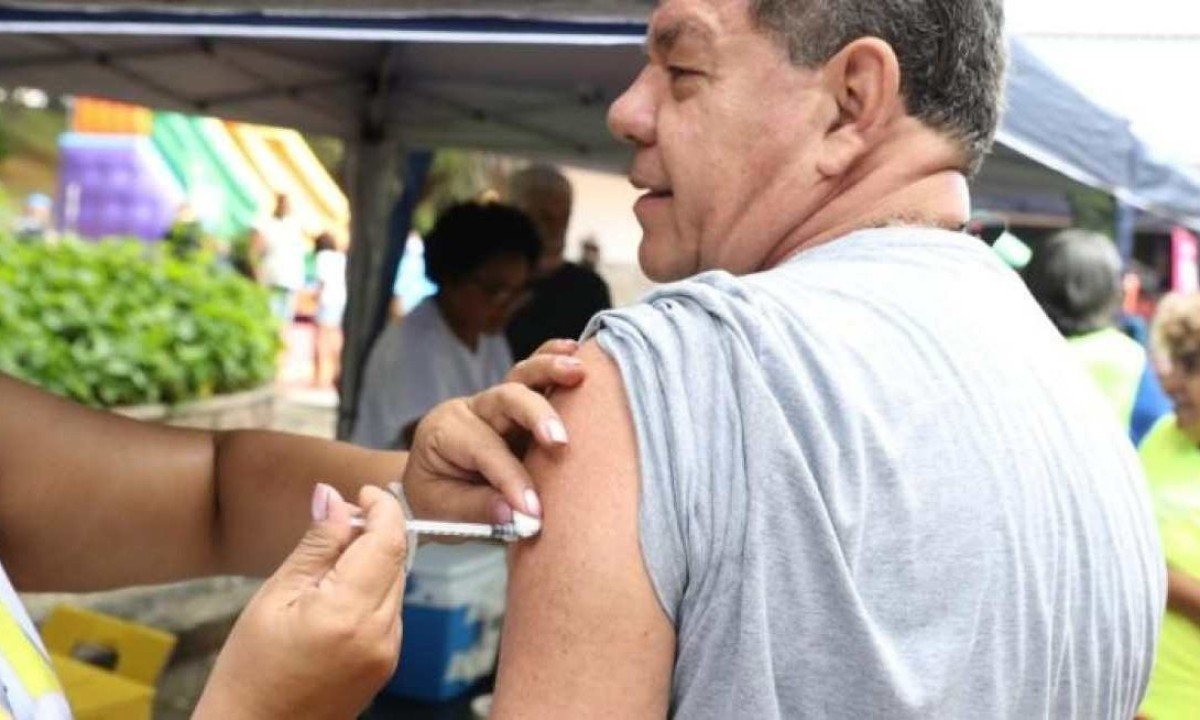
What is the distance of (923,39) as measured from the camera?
4.06 ft

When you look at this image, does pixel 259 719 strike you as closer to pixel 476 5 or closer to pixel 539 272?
pixel 476 5

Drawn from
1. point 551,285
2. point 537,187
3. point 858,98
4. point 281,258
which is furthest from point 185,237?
point 858,98

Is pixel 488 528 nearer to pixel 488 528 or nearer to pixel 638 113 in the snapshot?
pixel 488 528

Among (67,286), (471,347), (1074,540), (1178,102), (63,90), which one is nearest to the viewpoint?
(1074,540)

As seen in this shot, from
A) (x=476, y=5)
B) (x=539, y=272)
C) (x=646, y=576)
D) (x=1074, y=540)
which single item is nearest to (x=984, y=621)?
(x=1074, y=540)

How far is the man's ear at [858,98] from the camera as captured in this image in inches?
48.3

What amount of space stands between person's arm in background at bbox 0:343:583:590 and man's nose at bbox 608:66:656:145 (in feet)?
1.99

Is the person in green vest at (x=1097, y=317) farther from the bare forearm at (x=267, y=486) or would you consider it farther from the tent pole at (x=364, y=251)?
the bare forearm at (x=267, y=486)

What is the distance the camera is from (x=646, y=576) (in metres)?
1.06

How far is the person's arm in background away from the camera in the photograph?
1.74 meters

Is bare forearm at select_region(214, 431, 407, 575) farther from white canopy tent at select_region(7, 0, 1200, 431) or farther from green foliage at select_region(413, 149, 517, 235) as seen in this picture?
green foliage at select_region(413, 149, 517, 235)

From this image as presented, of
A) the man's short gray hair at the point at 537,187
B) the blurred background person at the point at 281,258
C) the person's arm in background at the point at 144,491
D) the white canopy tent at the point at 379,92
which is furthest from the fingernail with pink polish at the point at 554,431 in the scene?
the blurred background person at the point at 281,258

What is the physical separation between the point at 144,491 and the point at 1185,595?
2.36m

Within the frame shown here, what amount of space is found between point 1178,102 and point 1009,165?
9026 mm
